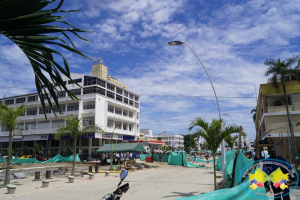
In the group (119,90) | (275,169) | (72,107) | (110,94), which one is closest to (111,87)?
(110,94)

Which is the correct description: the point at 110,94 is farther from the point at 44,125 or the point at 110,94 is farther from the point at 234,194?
the point at 234,194

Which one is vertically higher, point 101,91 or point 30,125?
point 101,91

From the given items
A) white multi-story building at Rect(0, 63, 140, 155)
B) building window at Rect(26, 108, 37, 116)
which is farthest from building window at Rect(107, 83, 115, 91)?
building window at Rect(26, 108, 37, 116)

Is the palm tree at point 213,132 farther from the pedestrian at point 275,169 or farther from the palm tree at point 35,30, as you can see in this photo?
the palm tree at point 35,30

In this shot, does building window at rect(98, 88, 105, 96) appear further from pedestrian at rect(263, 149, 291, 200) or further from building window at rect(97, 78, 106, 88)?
pedestrian at rect(263, 149, 291, 200)

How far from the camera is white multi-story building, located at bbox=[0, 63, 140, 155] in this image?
162 feet

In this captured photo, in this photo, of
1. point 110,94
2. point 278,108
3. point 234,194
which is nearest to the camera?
point 234,194

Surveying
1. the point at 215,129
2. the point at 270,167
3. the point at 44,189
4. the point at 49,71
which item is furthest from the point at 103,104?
the point at 49,71

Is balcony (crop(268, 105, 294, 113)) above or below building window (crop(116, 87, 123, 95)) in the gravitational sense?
below

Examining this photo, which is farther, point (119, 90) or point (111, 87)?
point (119, 90)

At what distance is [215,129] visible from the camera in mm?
11672

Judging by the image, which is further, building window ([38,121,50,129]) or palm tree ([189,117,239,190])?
building window ([38,121,50,129])

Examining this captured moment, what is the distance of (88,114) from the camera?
161ft

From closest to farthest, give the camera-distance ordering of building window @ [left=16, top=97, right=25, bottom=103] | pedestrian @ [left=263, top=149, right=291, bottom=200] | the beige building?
pedestrian @ [left=263, top=149, right=291, bottom=200], the beige building, building window @ [left=16, top=97, right=25, bottom=103]
